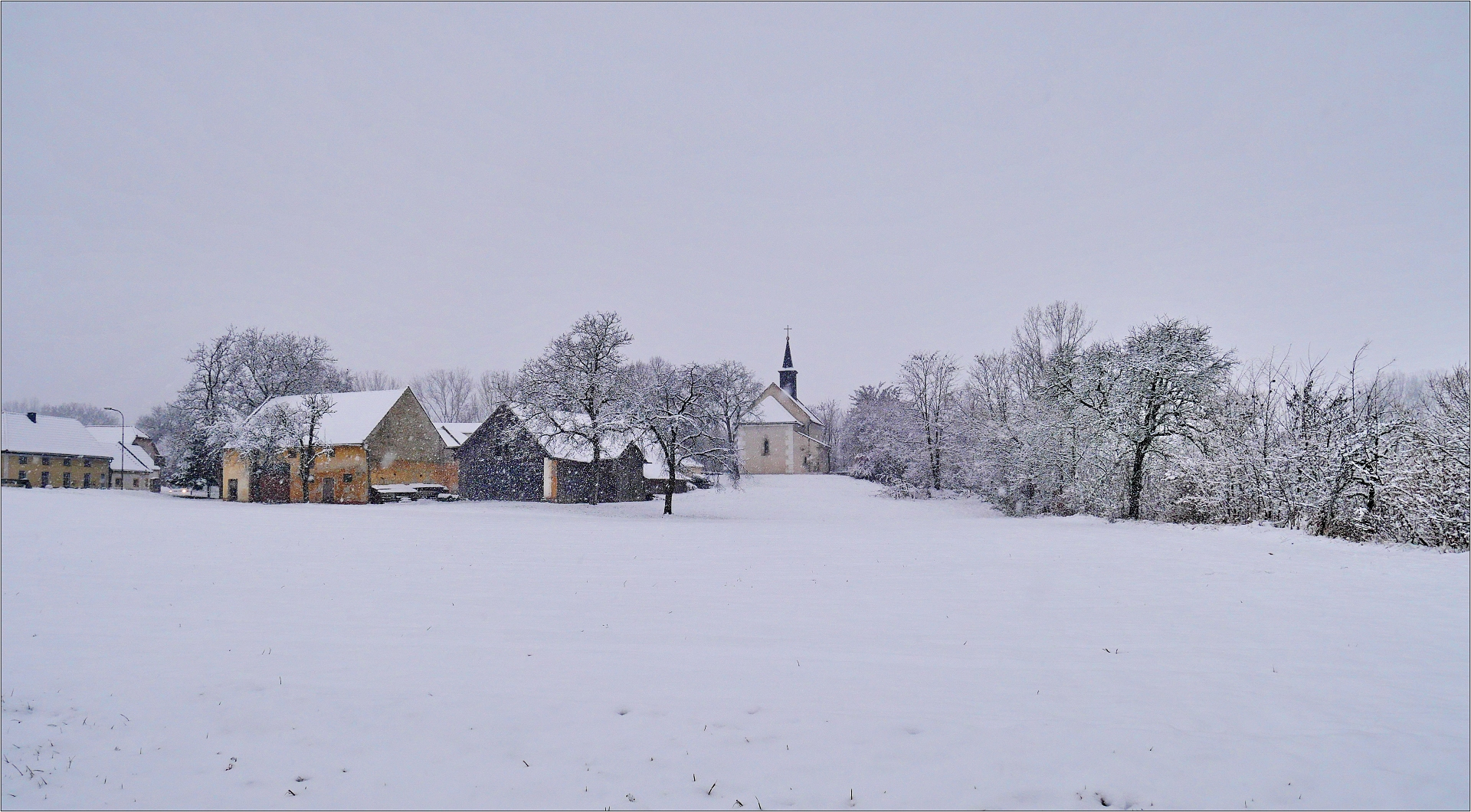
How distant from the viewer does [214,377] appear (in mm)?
47344

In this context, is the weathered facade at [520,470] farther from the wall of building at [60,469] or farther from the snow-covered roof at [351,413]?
the wall of building at [60,469]

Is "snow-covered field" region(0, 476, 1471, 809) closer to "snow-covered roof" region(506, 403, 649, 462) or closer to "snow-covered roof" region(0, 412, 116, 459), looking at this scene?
"snow-covered roof" region(506, 403, 649, 462)

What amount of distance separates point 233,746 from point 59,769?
120 cm

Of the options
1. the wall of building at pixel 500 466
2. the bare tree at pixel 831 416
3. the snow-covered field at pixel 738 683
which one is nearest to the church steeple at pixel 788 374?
the bare tree at pixel 831 416

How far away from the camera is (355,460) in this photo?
132 feet

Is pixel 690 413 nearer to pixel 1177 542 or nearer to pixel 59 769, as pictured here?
pixel 1177 542

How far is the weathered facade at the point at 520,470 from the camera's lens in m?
39.1

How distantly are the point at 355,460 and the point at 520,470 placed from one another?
9.69 meters

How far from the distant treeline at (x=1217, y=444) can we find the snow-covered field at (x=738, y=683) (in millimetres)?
2645

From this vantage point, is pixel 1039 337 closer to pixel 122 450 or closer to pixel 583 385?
pixel 583 385

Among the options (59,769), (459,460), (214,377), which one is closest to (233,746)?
(59,769)

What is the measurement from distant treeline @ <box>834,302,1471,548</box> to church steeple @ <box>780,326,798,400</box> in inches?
→ 1329

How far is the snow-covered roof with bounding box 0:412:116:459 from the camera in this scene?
4862 cm

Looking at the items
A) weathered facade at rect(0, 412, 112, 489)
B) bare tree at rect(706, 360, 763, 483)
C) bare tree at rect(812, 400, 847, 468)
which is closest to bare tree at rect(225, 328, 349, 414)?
weathered facade at rect(0, 412, 112, 489)
